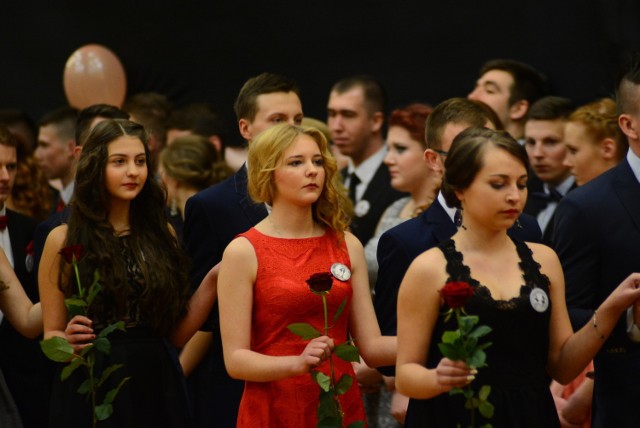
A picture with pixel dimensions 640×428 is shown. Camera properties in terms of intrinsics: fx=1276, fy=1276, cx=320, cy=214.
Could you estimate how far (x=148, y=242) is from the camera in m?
4.73

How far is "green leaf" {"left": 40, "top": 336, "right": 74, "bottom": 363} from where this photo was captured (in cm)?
428

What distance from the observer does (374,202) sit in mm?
7082

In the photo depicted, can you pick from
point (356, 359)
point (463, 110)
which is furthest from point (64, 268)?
point (463, 110)

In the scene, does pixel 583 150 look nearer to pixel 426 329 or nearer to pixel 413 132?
pixel 413 132

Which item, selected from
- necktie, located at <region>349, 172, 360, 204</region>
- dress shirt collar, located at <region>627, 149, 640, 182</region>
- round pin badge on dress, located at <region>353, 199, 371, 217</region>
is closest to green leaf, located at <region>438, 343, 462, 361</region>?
dress shirt collar, located at <region>627, 149, 640, 182</region>

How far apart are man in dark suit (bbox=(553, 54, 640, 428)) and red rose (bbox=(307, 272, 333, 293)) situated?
901 mm

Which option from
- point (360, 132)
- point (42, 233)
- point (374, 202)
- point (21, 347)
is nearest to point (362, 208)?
point (374, 202)

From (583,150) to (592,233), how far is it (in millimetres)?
1791

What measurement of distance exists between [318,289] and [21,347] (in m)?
2.23

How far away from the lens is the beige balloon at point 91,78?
8.81 meters

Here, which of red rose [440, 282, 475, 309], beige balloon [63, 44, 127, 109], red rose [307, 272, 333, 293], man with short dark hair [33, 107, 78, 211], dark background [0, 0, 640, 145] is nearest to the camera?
red rose [440, 282, 475, 309]

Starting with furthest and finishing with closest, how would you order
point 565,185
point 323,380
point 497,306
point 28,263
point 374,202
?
point 374,202
point 565,185
point 28,263
point 323,380
point 497,306

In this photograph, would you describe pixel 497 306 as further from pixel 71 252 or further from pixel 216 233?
pixel 216 233

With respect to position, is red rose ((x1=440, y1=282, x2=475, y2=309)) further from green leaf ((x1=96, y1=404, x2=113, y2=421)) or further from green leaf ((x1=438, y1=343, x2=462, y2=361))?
green leaf ((x1=96, y1=404, x2=113, y2=421))
